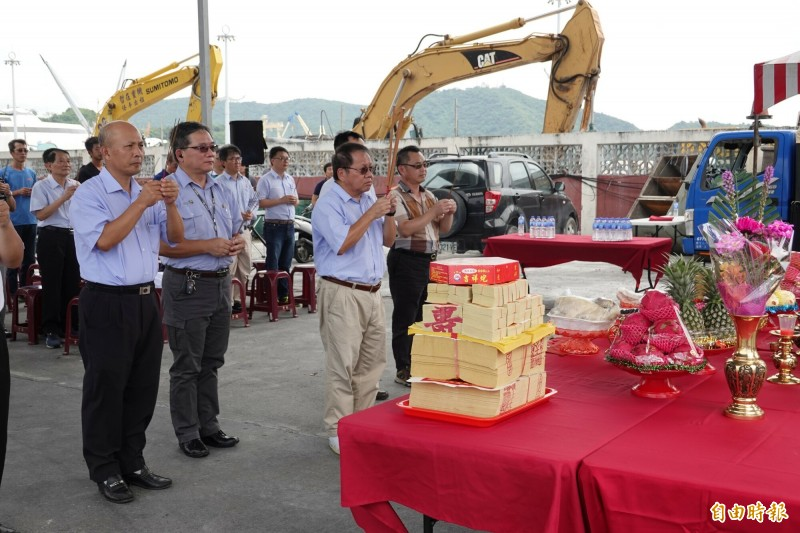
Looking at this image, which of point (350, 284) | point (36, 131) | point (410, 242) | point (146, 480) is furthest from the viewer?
point (36, 131)

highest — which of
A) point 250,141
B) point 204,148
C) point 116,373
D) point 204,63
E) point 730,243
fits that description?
point 204,63

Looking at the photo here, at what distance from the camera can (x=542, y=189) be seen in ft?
45.2

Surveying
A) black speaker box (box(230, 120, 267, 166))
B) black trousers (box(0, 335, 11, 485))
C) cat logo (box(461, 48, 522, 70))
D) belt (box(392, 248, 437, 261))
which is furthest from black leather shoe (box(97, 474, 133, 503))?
cat logo (box(461, 48, 522, 70))

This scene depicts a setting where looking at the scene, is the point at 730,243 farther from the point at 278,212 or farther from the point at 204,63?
the point at 278,212

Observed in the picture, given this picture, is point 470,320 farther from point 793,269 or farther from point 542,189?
point 542,189

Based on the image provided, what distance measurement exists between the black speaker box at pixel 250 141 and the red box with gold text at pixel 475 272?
8.05m

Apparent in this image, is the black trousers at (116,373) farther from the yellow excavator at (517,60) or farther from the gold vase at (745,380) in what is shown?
the yellow excavator at (517,60)

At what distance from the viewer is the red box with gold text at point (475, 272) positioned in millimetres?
2479

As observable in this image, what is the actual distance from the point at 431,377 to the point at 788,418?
1.05 meters

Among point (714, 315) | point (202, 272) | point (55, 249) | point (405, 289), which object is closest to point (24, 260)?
point (55, 249)

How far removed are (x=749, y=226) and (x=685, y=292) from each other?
0.50 m

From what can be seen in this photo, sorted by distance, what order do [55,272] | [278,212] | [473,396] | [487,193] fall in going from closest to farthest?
[473,396] < [55,272] < [278,212] < [487,193]

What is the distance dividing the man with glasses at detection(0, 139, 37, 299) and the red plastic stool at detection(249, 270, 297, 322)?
8.26 feet

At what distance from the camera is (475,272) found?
2.49m
